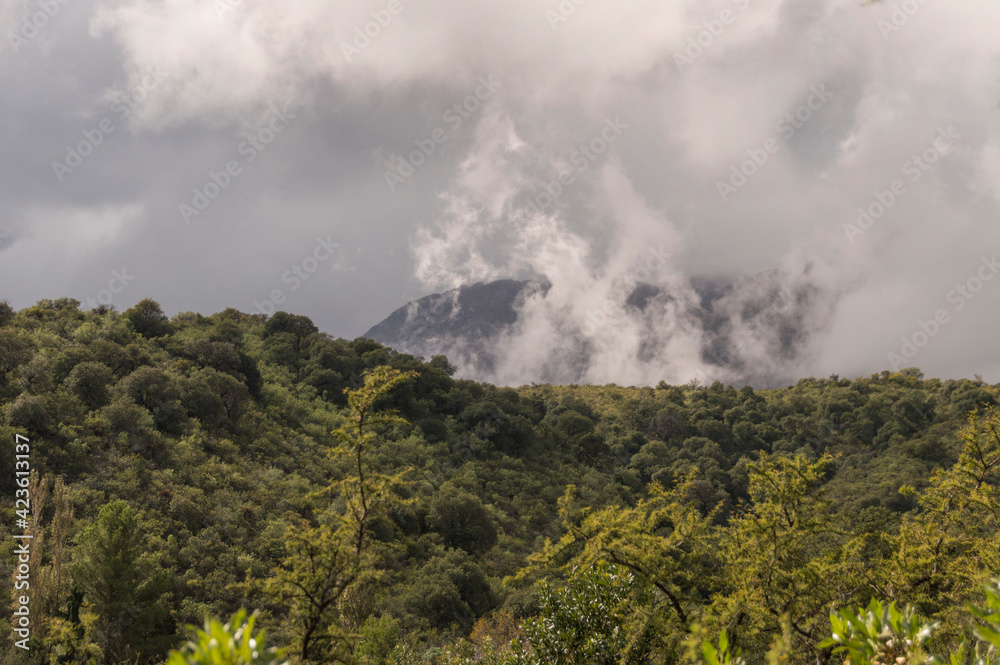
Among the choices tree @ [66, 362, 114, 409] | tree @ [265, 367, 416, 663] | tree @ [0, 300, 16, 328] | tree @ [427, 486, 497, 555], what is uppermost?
tree @ [0, 300, 16, 328]

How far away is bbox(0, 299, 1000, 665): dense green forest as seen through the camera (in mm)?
7059

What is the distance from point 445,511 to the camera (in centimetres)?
2934

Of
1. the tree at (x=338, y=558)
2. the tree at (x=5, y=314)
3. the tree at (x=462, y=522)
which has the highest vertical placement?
the tree at (x=5, y=314)

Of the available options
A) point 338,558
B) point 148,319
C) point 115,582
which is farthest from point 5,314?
point 338,558

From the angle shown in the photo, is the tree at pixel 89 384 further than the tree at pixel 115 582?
Yes

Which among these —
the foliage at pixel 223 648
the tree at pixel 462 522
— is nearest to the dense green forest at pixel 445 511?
the foliage at pixel 223 648

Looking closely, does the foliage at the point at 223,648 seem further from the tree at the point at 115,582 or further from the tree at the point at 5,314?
the tree at the point at 5,314

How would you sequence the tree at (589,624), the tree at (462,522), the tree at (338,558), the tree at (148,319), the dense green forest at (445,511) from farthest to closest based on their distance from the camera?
the tree at (148,319) < the tree at (462,522) < the tree at (589,624) < the dense green forest at (445,511) < the tree at (338,558)

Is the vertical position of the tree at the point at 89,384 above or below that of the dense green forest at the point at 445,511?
above

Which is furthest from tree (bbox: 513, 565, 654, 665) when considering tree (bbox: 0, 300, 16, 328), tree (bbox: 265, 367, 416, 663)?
tree (bbox: 0, 300, 16, 328)

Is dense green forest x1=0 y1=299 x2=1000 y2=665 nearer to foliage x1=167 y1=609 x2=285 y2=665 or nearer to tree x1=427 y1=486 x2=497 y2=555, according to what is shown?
foliage x1=167 y1=609 x2=285 y2=665

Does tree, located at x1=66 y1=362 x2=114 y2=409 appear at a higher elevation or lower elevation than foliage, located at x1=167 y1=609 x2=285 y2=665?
higher

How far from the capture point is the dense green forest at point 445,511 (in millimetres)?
7059

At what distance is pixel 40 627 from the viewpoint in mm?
13023
